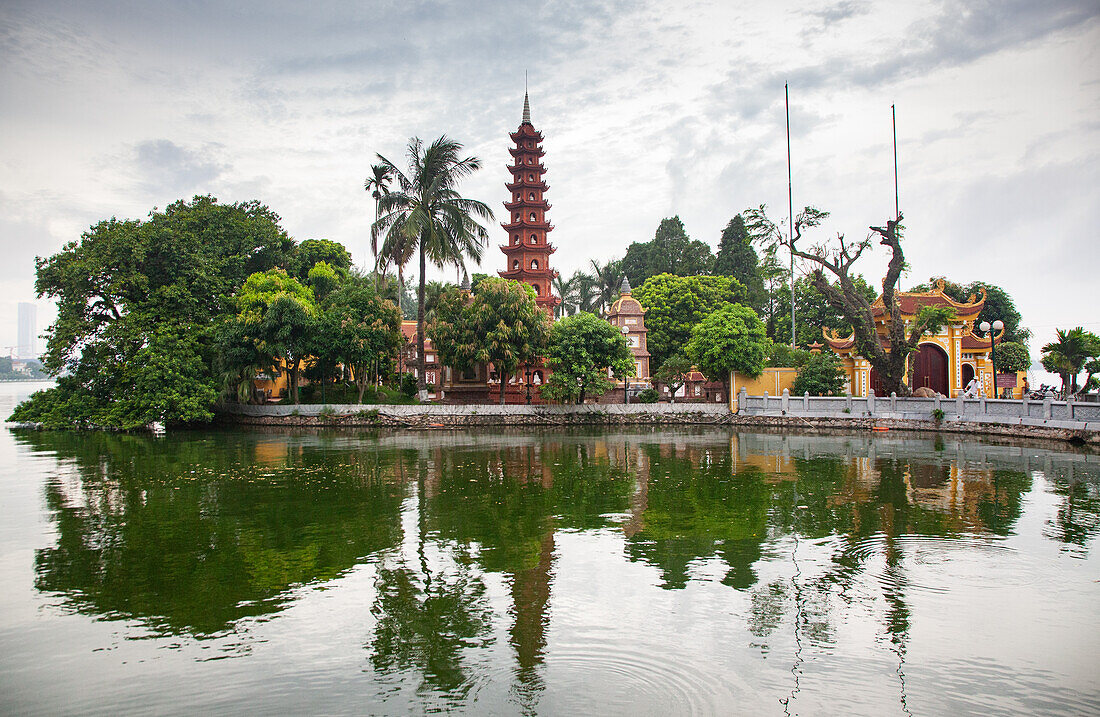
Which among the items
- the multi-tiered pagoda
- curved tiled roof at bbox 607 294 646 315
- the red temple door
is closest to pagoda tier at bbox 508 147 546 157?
the multi-tiered pagoda

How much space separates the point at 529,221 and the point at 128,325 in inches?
→ 907

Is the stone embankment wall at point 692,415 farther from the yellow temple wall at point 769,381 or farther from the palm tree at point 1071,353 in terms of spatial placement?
the palm tree at point 1071,353

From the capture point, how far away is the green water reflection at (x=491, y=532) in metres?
7.03

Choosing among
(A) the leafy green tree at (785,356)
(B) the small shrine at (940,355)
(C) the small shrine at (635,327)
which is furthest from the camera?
(C) the small shrine at (635,327)

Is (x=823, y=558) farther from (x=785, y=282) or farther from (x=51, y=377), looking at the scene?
(x=785, y=282)

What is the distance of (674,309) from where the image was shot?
143 feet

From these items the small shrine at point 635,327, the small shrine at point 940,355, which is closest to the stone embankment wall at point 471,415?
the small shrine at point 635,327

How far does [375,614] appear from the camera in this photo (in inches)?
287

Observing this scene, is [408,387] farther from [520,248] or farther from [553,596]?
[553,596]

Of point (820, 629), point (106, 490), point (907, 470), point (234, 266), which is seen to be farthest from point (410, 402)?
point (820, 629)

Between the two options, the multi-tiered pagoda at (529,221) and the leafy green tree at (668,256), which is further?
the leafy green tree at (668,256)

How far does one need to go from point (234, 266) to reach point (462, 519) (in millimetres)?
28161

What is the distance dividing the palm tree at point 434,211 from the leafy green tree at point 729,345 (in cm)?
1211

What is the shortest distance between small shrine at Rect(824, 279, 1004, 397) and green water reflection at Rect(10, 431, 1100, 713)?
48.1 ft
